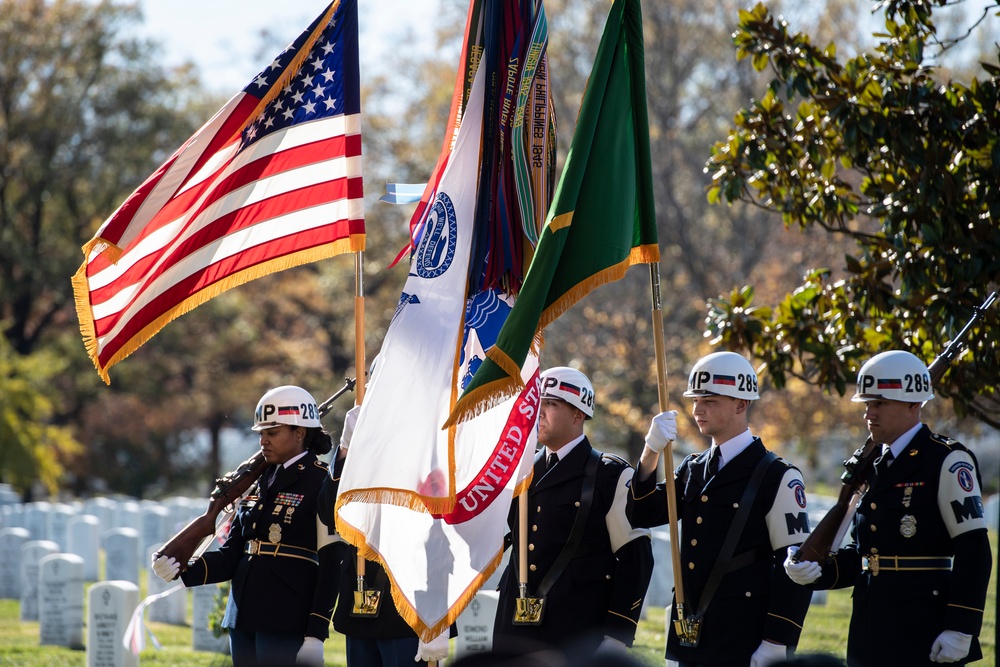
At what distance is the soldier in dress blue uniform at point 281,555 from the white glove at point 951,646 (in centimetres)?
328

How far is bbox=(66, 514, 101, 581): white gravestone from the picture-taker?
1798 cm

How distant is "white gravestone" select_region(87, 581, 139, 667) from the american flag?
4.31m

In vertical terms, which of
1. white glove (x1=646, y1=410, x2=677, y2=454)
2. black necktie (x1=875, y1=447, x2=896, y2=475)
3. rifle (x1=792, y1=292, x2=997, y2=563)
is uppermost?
white glove (x1=646, y1=410, x2=677, y2=454)

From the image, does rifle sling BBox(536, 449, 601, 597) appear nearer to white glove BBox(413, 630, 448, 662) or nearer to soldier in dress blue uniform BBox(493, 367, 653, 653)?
soldier in dress blue uniform BBox(493, 367, 653, 653)

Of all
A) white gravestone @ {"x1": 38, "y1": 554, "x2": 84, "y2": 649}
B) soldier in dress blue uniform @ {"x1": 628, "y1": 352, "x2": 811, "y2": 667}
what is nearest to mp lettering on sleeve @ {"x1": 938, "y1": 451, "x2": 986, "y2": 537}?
soldier in dress blue uniform @ {"x1": 628, "y1": 352, "x2": 811, "y2": 667}

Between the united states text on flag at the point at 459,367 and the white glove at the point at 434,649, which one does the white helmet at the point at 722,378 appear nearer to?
the united states text on flag at the point at 459,367

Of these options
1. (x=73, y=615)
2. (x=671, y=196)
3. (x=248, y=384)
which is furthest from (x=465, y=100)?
(x=248, y=384)

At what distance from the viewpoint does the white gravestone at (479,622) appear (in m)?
10.3

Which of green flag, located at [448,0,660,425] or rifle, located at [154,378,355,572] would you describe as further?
rifle, located at [154,378,355,572]

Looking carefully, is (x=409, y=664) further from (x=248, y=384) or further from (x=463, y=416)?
(x=248, y=384)

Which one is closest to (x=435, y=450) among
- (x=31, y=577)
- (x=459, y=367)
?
(x=459, y=367)

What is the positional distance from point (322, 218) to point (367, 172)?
2435cm

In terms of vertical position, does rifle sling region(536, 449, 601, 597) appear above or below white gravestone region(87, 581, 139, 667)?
above

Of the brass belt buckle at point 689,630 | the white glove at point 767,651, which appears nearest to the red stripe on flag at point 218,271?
the brass belt buckle at point 689,630
